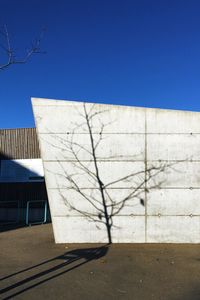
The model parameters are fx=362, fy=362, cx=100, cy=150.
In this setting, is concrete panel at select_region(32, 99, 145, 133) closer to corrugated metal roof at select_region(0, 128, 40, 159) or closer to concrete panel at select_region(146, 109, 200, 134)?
concrete panel at select_region(146, 109, 200, 134)

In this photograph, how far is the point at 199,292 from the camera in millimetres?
5660

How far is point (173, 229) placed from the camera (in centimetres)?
941

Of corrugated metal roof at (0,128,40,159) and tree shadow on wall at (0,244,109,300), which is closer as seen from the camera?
tree shadow on wall at (0,244,109,300)

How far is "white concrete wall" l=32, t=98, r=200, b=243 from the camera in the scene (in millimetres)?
9422

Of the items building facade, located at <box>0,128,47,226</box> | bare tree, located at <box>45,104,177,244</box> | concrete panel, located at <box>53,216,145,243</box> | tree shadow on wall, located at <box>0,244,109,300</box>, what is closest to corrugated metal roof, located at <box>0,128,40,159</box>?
building facade, located at <box>0,128,47,226</box>

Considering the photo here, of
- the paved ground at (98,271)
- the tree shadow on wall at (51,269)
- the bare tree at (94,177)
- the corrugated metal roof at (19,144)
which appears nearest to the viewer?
the paved ground at (98,271)

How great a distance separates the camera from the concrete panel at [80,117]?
9.51 metres

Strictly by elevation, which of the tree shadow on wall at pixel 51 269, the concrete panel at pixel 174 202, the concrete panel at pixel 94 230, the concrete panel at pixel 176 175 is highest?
the concrete panel at pixel 176 175

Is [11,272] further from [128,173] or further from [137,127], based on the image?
[137,127]

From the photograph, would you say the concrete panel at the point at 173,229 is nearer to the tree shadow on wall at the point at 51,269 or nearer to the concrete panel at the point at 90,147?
the tree shadow on wall at the point at 51,269

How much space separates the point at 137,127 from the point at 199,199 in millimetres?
2460

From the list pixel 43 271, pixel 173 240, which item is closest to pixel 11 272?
pixel 43 271

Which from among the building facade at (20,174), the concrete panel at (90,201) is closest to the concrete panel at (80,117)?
the concrete panel at (90,201)

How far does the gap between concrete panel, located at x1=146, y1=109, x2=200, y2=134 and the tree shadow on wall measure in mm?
3344
